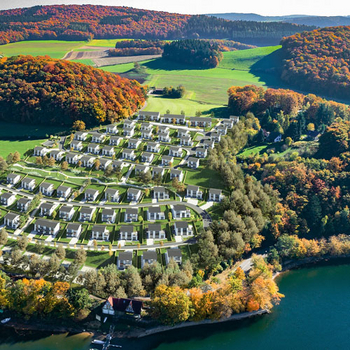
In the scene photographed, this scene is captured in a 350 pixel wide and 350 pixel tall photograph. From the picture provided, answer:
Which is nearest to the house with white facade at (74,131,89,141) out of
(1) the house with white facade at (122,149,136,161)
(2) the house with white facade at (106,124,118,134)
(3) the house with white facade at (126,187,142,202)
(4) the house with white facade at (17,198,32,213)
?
(2) the house with white facade at (106,124,118,134)

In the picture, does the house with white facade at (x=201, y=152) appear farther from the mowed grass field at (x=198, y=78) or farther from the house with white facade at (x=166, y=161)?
the mowed grass field at (x=198, y=78)

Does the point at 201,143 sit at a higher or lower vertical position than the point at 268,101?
lower

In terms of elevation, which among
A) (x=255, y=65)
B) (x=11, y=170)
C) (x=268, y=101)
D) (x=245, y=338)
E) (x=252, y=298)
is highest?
(x=255, y=65)

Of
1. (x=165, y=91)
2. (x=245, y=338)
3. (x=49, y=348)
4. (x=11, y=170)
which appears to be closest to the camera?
(x=49, y=348)

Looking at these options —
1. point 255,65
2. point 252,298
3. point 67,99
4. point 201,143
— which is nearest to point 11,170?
point 67,99

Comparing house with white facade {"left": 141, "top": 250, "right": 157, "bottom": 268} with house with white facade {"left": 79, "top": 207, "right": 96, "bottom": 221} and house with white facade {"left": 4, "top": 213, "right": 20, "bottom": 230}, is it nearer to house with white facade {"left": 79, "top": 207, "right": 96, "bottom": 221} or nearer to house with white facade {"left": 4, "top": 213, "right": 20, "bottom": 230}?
house with white facade {"left": 79, "top": 207, "right": 96, "bottom": 221}

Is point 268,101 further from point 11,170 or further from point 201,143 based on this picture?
point 11,170
